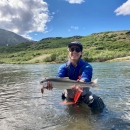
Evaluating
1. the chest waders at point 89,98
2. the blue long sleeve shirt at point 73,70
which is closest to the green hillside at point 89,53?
the chest waders at point 89,98

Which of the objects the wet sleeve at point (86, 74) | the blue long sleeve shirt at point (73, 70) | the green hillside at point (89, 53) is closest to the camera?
the wet sleeve at point (86, 74)

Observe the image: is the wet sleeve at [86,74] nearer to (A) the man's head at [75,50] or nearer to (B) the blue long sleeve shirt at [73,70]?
(B) the blue long sleeve shirt at [73,70]

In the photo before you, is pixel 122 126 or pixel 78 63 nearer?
pixel 122 126

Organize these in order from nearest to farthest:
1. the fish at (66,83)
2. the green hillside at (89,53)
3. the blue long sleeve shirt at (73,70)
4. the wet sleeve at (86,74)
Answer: the fish at (66,83) → the wet sleeve at (86,74) → the blue long sleeve shirt at (73,70) → the green hillside at (89,53)

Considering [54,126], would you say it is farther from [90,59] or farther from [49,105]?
[90,59]

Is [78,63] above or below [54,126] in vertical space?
above

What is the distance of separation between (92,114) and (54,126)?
1.81 m

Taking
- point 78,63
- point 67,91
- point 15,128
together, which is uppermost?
point 78,63

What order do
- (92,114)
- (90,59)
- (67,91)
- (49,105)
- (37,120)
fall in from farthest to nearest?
(90,59) → (49,105) → (67,91) → (92,114) → (37,120)

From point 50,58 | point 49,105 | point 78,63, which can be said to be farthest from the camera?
point 50,58

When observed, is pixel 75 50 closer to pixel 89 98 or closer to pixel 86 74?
pixel 86 74

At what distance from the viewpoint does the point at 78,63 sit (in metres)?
8.35

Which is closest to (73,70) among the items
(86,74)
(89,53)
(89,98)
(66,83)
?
(86,74)

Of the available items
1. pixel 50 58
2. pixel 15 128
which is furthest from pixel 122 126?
pixel 50 58
